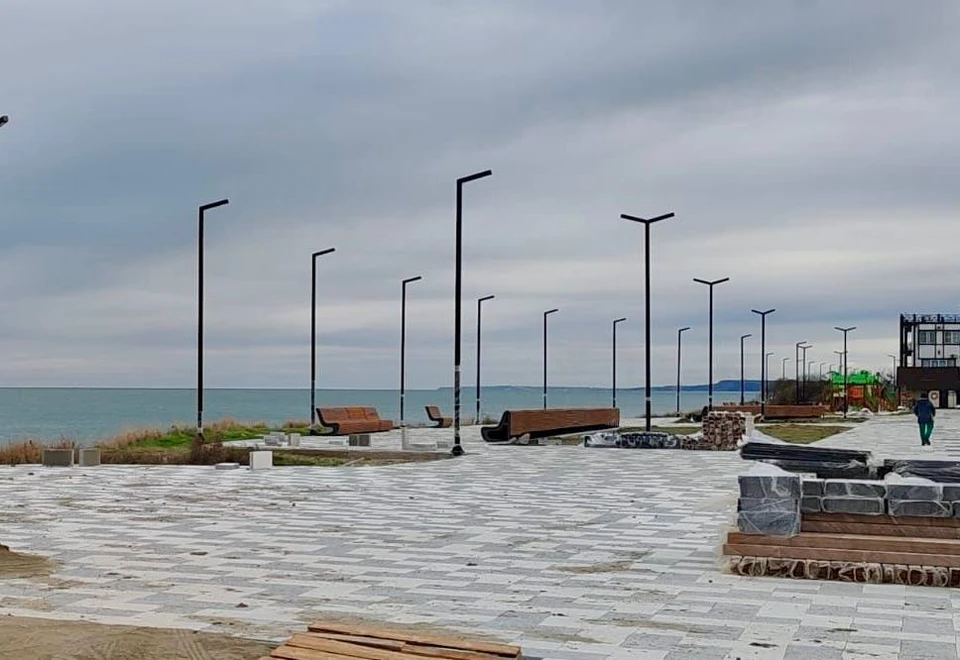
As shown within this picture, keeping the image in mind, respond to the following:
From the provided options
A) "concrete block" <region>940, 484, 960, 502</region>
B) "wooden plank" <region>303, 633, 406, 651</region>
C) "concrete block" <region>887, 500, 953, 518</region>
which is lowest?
"wooden plank" <region>303, 633, 406, 651</region>

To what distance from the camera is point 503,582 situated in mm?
9711

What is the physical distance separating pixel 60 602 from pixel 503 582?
3.35 meters

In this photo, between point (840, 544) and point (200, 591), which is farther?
point (840, 544)

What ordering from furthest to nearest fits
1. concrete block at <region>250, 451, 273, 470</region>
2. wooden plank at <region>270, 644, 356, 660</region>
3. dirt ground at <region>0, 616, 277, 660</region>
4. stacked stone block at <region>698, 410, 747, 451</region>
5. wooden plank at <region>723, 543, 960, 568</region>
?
stacked stone block at <region>698, 410, 747, 451</region>
concrete block at <region>250, 451, 273, 470</region>
wooden plank at <region>723, 543, 960, 568</region>
dirt ground at <region>0, 616, 277, 660</region>
wooden plank at <region>270, 644, 356, 660</region>

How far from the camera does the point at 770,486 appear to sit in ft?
32.6

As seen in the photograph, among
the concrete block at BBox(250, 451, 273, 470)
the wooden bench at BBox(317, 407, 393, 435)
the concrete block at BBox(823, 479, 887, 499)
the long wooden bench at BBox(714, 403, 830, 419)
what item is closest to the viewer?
the concrete block at BBox(823, 479, 887, 499)

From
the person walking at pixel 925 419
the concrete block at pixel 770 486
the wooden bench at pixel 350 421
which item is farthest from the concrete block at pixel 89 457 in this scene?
the person walking at pixel 925 419

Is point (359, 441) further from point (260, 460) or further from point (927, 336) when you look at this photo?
point (927, 336)

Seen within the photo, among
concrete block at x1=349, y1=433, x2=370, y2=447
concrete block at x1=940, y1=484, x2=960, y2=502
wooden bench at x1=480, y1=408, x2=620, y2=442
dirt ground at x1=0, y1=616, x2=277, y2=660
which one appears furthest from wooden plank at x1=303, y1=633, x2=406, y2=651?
wooden bench at x1=480, y1=408, x2=620, y2=442

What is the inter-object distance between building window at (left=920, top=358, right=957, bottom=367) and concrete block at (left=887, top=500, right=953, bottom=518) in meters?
115

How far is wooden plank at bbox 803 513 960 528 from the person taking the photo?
9.86 metres

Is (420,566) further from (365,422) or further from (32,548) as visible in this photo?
(365,422)

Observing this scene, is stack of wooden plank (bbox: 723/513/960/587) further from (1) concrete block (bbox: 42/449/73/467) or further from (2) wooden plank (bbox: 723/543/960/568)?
(1) concrete block (bbox: 42/449/73/467)

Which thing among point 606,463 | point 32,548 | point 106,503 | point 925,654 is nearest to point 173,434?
point 606,463
